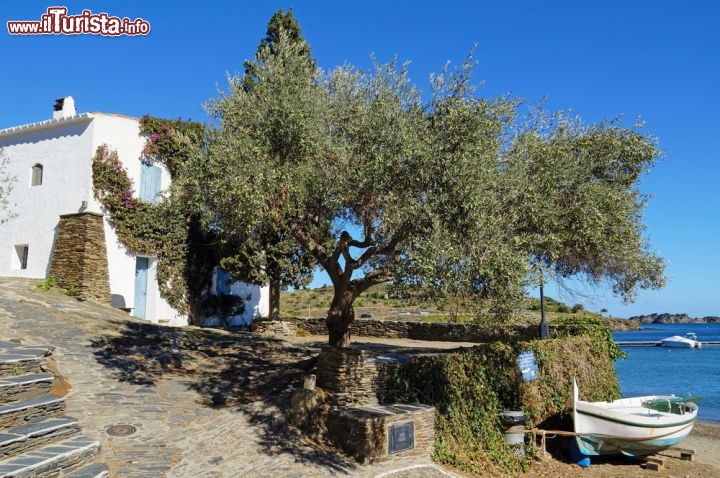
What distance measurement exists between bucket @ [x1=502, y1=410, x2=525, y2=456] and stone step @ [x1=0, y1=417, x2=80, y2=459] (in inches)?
383

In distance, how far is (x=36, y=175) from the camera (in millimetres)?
A: 23297

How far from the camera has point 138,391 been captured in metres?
12.8

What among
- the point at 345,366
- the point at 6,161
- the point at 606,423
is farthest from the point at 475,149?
the point at 6,161

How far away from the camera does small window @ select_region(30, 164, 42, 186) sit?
2319 centimetres

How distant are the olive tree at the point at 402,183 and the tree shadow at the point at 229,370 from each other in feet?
8.73

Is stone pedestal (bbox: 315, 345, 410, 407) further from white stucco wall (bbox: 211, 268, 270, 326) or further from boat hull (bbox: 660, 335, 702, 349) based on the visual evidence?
boat hull (bbox: 660, 335, 702, 349)

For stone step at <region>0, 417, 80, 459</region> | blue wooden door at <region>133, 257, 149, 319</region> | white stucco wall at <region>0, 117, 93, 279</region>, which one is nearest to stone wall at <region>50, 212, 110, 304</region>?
white stucco wall at <region>0, 117, 93, 279</region>

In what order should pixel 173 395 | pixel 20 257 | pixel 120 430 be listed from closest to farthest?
pixel 120 430 < pixel 173 395 < pixel 20 257

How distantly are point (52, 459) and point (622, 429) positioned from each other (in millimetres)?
13936

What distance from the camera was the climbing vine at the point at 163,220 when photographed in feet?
72.4

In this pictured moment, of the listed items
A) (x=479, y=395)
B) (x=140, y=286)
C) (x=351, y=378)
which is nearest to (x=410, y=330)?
(x=140, y=286)

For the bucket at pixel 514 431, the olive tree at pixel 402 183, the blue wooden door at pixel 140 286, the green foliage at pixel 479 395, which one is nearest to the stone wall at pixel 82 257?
the blue wooden door at pixel 140 286

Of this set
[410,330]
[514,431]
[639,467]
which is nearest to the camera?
[514,431]

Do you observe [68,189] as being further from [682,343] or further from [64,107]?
[682,343]
